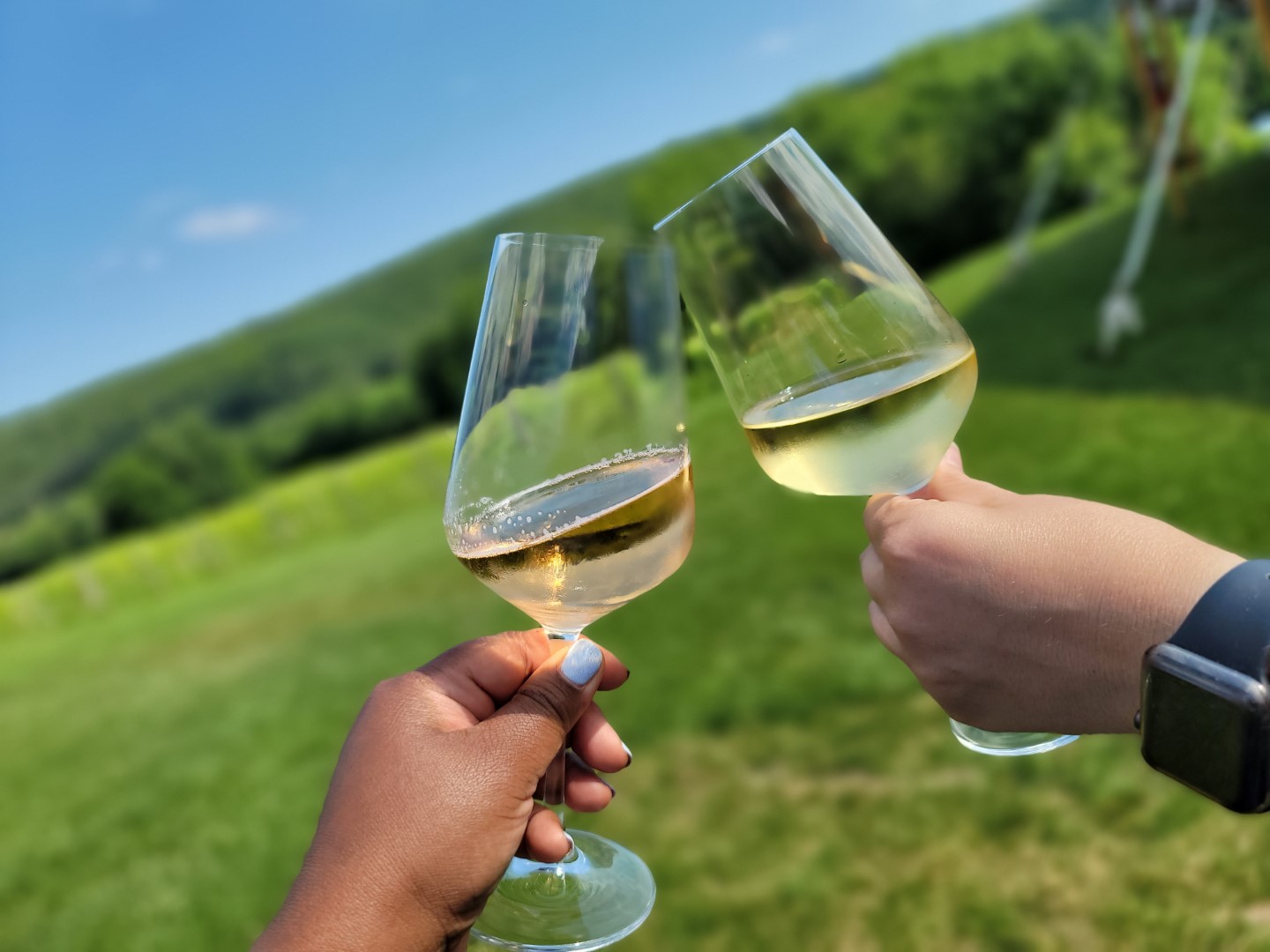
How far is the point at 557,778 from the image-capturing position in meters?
1.56

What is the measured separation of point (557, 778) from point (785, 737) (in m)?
3.59

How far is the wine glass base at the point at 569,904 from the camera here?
1.50 m

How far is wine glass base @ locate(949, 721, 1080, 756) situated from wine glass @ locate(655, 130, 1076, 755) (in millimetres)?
494

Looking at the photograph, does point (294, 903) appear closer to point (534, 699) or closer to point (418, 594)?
point (534, 699)

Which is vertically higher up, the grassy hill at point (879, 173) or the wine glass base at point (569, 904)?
the wine glass base at point (569, 904)

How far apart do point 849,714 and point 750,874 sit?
4.15 ft

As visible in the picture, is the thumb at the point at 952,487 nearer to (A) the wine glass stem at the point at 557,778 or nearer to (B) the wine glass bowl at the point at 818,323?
(B) the wine glass bowl at the point at 818,323

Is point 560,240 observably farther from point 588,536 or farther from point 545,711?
point 545,711

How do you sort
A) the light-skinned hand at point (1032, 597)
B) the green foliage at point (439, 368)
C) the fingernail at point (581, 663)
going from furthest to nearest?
the green foliage at point (439, 368)
the fingernail at point (581, 663)
the light-skinned hand at point (1032, 597)

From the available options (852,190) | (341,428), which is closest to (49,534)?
(341,428)

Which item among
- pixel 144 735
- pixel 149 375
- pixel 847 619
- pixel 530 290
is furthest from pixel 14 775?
pixel 149 375

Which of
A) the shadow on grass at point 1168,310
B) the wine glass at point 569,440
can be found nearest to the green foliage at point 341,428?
the shadow on grass at point 1168,310

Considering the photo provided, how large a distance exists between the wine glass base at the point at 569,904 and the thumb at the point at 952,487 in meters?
0.77

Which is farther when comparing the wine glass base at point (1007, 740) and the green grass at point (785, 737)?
the green grass at point (785, 737)
